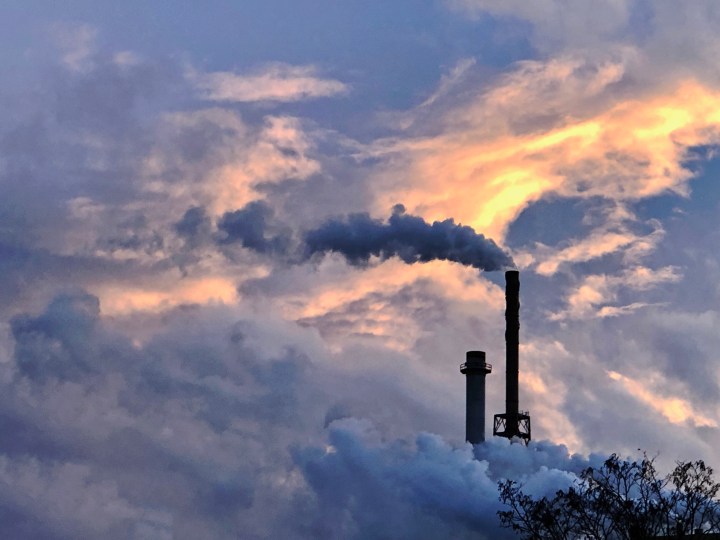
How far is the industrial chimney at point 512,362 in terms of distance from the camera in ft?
350

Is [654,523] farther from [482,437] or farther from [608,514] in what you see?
[482,437]

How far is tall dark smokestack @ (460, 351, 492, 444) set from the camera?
10688 cm

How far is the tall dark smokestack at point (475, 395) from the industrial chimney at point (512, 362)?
7.62 ft

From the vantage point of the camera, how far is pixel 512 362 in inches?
4230

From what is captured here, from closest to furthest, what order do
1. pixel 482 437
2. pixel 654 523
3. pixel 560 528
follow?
A: 1. pixel 654 523
2. pixel 560 528
3. pixel 482 437

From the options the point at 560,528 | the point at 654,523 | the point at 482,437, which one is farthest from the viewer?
the point at 482,437

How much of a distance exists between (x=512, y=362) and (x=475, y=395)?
4.48 metres

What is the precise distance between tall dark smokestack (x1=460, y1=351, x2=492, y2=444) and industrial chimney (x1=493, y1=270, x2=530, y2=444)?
232 cm

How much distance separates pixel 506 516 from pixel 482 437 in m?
51.9

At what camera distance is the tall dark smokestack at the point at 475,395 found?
351 ft

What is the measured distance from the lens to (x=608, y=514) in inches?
2136

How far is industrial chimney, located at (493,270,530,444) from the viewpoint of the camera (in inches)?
4203

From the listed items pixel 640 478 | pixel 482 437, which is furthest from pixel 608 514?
pixel 482 437

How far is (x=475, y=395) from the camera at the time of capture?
10844cm
